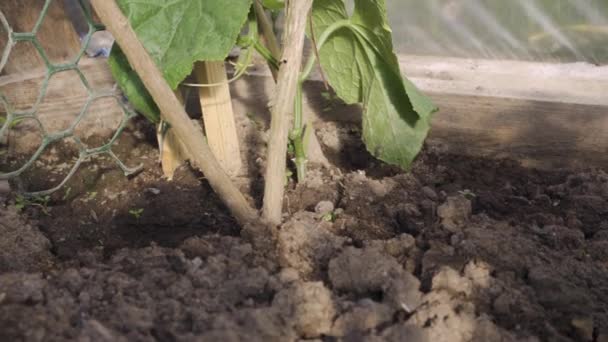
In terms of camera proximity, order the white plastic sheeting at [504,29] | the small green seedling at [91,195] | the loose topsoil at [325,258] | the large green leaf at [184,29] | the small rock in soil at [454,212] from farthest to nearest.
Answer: the white plastic sheeting at [504,29] → the small green seedling at [91,195] → the small rock in soil at [454,212] → the large green leaf at [184,29] → the loose topsoil at [325,258]

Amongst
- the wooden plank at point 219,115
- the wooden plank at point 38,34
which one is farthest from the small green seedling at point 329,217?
the wooden plank at point 38,34

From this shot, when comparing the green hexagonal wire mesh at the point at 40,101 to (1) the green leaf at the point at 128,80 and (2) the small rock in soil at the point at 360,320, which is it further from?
(2) the small rock in soil at the point at 360,320

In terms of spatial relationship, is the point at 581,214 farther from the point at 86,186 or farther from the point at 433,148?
the point at 86,186

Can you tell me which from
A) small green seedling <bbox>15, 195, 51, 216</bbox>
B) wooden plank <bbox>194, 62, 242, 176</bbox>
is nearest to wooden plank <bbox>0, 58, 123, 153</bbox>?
small green seedling <bbox>15, 195, 51, 216</bbox>

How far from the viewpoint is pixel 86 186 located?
147 centimetres

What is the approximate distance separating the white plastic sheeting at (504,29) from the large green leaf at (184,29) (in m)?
0.84

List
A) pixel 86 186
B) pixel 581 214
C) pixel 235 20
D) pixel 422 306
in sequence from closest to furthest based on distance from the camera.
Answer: pixel 422 306 < pixel 235 20 < pixel 581 214 < pixel 86 186

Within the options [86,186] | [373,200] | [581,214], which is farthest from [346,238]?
[86,186]

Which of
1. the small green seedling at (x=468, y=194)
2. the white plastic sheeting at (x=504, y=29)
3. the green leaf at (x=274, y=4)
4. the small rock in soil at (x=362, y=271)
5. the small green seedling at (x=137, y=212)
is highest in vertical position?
the green leaf at (x=274, y=4)

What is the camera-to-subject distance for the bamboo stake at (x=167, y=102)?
3.22 feet

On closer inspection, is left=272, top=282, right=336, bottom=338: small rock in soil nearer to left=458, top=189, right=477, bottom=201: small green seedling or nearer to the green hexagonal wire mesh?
left=458, top=189, right=477, bottom=201: small green seedling

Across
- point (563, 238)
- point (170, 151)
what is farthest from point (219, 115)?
point (563, 238)

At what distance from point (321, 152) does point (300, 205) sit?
24cm

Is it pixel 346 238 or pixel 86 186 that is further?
pixel 86 186
